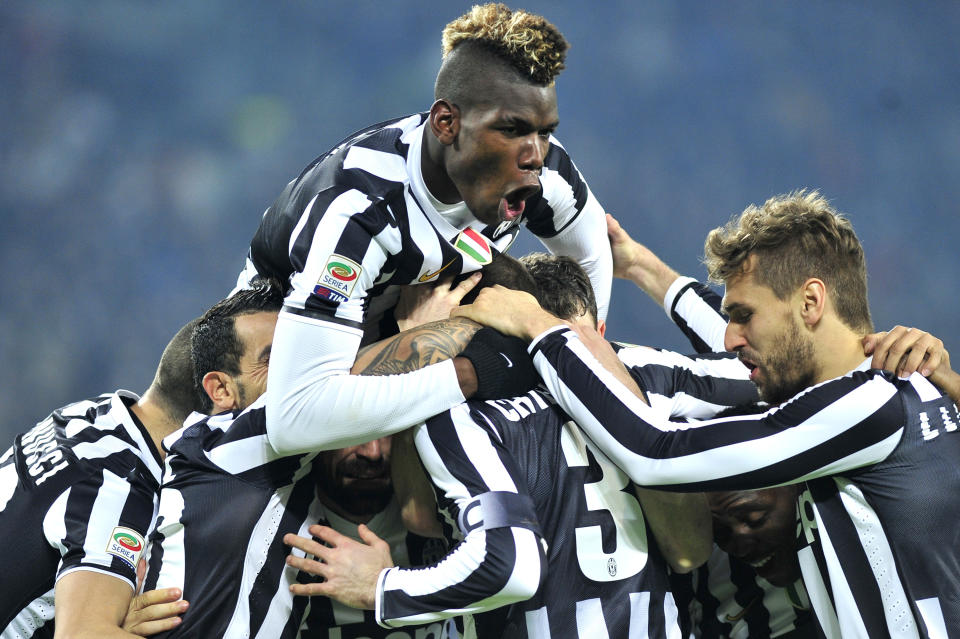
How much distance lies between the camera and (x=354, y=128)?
702cm

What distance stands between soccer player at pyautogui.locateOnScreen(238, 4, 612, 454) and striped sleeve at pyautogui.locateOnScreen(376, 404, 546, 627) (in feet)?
0.28

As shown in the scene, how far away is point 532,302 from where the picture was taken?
240 centimetres

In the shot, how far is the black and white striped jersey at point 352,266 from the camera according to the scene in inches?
83.4

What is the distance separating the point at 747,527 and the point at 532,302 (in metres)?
0.76

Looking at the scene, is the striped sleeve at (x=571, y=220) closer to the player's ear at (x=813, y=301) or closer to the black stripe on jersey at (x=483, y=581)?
the player's ear at (x=813, y=301)

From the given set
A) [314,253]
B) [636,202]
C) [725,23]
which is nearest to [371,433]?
[314,253]

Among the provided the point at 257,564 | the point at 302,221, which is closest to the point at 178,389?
the point at 257,564

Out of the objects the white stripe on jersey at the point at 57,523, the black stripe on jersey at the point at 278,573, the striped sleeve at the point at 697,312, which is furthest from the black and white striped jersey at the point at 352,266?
the striped sleeve at the point at 697,312

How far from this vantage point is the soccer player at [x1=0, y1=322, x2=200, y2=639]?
90.2 inches

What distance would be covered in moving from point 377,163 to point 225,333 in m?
0.69

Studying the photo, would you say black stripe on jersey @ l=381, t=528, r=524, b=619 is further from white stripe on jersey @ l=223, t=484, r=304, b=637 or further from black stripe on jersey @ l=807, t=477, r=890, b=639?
black stripe on jersey @ l=807, t=477, r=890, b=639

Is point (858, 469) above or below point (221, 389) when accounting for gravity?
below

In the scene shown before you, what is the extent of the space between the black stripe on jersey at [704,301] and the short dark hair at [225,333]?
1344 millimetres

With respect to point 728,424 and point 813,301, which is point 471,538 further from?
point 813,301
